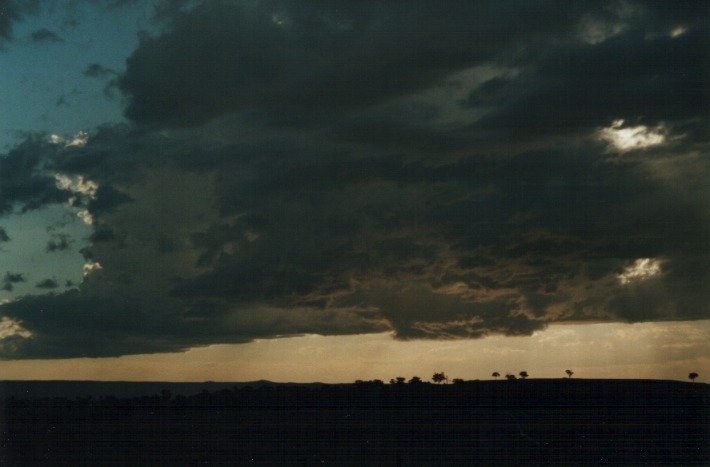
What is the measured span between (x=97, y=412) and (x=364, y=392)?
41015 millimetres

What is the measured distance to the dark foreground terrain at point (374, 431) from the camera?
49.8m

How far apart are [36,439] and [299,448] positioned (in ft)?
76.8

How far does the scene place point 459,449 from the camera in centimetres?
5316

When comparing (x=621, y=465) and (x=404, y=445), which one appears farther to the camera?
(x=404, y=445)

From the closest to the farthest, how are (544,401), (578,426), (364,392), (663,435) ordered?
1. (663,435)
2. (578,426)
3. (544,401)
4. (364,392)

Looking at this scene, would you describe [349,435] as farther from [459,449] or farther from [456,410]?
[456,410]

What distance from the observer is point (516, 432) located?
63.2 m

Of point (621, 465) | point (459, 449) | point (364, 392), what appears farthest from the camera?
point (364, 392)

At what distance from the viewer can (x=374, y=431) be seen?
213ft

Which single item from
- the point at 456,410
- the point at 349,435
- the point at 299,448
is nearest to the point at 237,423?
the point at 349,435

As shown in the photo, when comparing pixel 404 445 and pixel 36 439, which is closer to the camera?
pixel 404 445

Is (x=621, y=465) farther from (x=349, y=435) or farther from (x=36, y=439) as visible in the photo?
(x=36, y=439)

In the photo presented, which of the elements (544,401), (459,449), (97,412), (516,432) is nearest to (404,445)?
(459,449)

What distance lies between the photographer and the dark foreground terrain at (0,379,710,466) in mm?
49781
